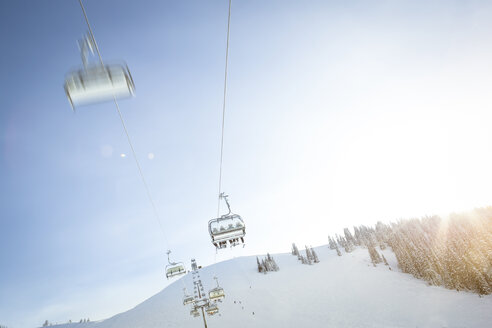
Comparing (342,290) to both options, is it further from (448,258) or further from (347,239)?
(347,239)

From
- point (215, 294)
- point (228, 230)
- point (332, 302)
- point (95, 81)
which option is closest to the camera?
point (95, 81)

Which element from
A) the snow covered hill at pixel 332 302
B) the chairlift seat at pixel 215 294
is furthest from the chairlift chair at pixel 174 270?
the snow covered hill at pixel 332 302

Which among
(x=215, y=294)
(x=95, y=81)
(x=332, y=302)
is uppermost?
(x=95, y=81)

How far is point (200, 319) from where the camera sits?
60812mm

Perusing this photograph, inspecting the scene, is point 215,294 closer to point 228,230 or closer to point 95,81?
point 228,230

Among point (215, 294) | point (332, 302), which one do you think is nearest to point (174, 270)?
point (215, 294)

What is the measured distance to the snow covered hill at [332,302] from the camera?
1855 inches

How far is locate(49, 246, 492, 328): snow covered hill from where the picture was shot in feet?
155

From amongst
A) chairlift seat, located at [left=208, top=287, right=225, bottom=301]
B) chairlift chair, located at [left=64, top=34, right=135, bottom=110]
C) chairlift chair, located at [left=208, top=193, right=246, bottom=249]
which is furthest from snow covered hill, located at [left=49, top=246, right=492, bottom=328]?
chairlift chair, located at [left=64, top=34, right=135, bottom=110]

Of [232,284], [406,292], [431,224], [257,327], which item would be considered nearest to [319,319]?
[257,327]

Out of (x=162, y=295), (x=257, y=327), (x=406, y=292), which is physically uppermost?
(x=162, y=295)

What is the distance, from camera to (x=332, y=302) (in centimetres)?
5878

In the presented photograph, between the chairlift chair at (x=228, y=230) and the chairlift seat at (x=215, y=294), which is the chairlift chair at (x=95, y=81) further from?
the chairlift seat at (x=215, y=294)

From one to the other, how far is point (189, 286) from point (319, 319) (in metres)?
72.0
